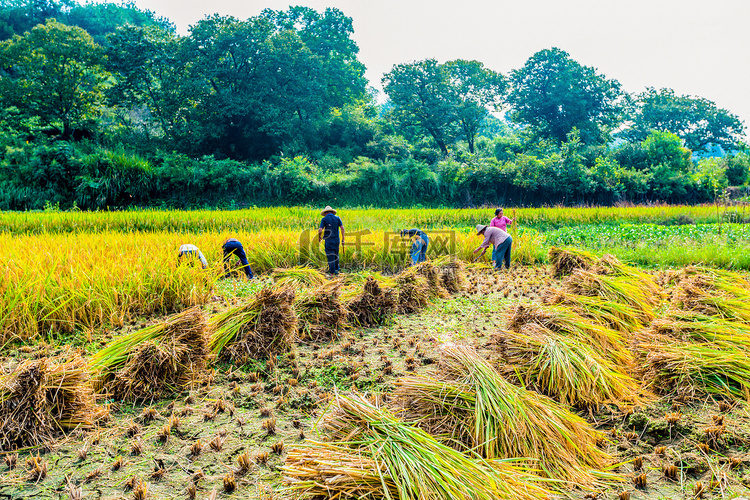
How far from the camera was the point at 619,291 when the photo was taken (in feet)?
14.2

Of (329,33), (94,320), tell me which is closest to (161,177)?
(94,320)

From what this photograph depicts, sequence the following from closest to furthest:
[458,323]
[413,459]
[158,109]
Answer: [413,459] → [458,323] → [158,109]

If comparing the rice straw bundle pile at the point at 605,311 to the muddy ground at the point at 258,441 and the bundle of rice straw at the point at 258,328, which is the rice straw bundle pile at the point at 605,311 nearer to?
the muddy ground at the point at 258,441

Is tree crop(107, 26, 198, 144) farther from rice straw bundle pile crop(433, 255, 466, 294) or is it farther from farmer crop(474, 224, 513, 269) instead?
rice straw bundle pile crop(433, 255, 466, 294)

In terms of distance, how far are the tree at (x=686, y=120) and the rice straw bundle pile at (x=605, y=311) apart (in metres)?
42.3

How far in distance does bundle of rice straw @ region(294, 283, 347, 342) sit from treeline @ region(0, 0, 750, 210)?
16.9 m

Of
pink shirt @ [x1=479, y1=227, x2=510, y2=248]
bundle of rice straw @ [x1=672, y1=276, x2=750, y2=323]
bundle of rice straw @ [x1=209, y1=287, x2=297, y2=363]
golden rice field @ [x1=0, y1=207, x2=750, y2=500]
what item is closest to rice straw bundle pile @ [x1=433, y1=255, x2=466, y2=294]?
golden rice field @ [x1=0, y1=207, x2=750, y2=500]

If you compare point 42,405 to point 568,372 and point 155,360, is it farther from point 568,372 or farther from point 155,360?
point 568,372

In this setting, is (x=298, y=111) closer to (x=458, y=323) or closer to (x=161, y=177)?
(x=161, y=177)

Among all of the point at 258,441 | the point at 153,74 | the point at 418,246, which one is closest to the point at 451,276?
the point at 418,246

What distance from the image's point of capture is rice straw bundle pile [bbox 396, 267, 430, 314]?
5031 mm

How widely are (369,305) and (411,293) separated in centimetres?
74

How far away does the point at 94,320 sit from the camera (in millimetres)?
4164

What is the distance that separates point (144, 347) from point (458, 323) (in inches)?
122
